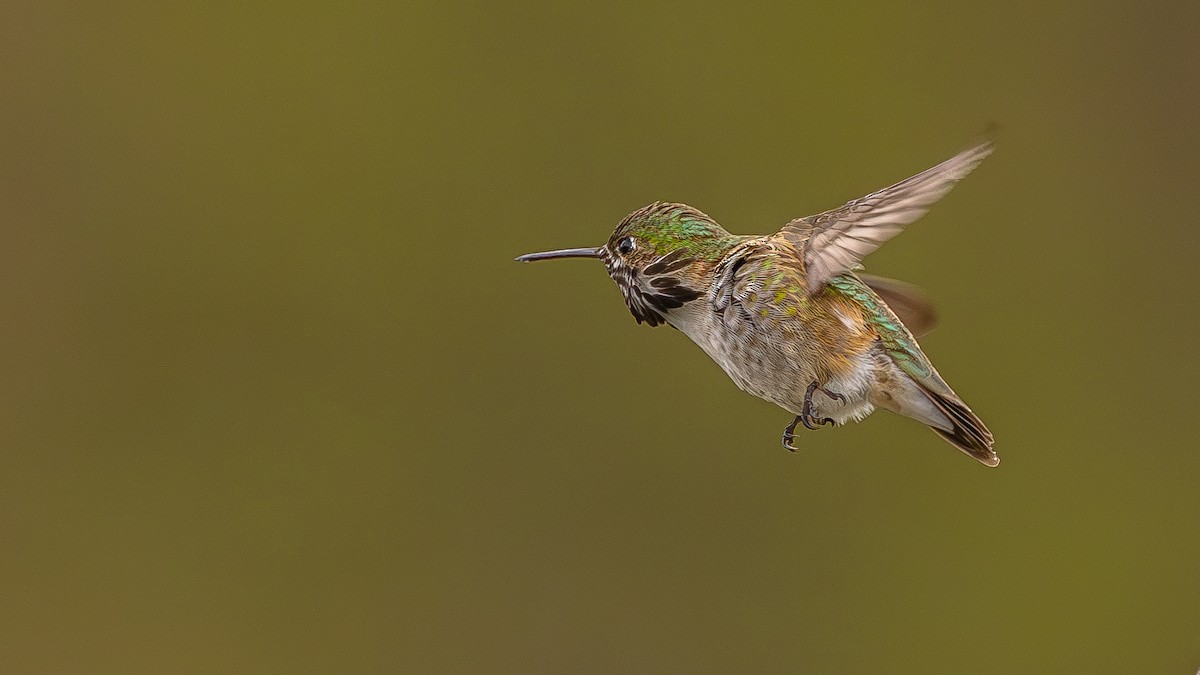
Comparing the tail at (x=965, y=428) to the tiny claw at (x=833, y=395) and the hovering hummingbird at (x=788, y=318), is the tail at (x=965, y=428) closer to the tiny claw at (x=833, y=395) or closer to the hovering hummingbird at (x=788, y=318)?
the hovering hummingbird at (x=788, y=318)

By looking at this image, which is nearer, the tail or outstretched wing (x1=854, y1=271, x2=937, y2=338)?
the tail

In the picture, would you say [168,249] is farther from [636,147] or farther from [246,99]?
[636,147]

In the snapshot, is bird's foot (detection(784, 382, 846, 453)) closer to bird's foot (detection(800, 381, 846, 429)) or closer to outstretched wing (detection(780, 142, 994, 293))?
bird's foot (detection(800, 381, 846, 429))

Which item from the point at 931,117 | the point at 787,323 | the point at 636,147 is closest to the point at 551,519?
the point at 636,147

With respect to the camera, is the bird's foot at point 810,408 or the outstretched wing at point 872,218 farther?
the bird's foot at point 810,408

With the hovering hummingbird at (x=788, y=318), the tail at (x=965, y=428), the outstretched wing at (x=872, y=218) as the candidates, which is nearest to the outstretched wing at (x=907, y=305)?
the hovering hummingbird at (x=788, y=318)

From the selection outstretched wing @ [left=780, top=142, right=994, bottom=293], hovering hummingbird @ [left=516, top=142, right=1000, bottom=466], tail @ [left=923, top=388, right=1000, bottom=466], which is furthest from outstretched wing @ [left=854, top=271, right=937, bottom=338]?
outstretched wing @ [left=780, top=142, right=994, bottom=293]

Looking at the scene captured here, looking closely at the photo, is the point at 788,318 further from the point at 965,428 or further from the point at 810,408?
the point at 965,428

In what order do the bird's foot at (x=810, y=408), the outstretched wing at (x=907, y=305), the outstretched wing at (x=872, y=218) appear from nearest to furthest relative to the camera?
the outstretched wing at (x=872, y=218), the bird's foot at (x=810, y=408), the outstretched wing at (x=907, y=305)

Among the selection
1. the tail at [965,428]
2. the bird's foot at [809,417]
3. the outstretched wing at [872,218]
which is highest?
the outstretched wing at [872,218]
